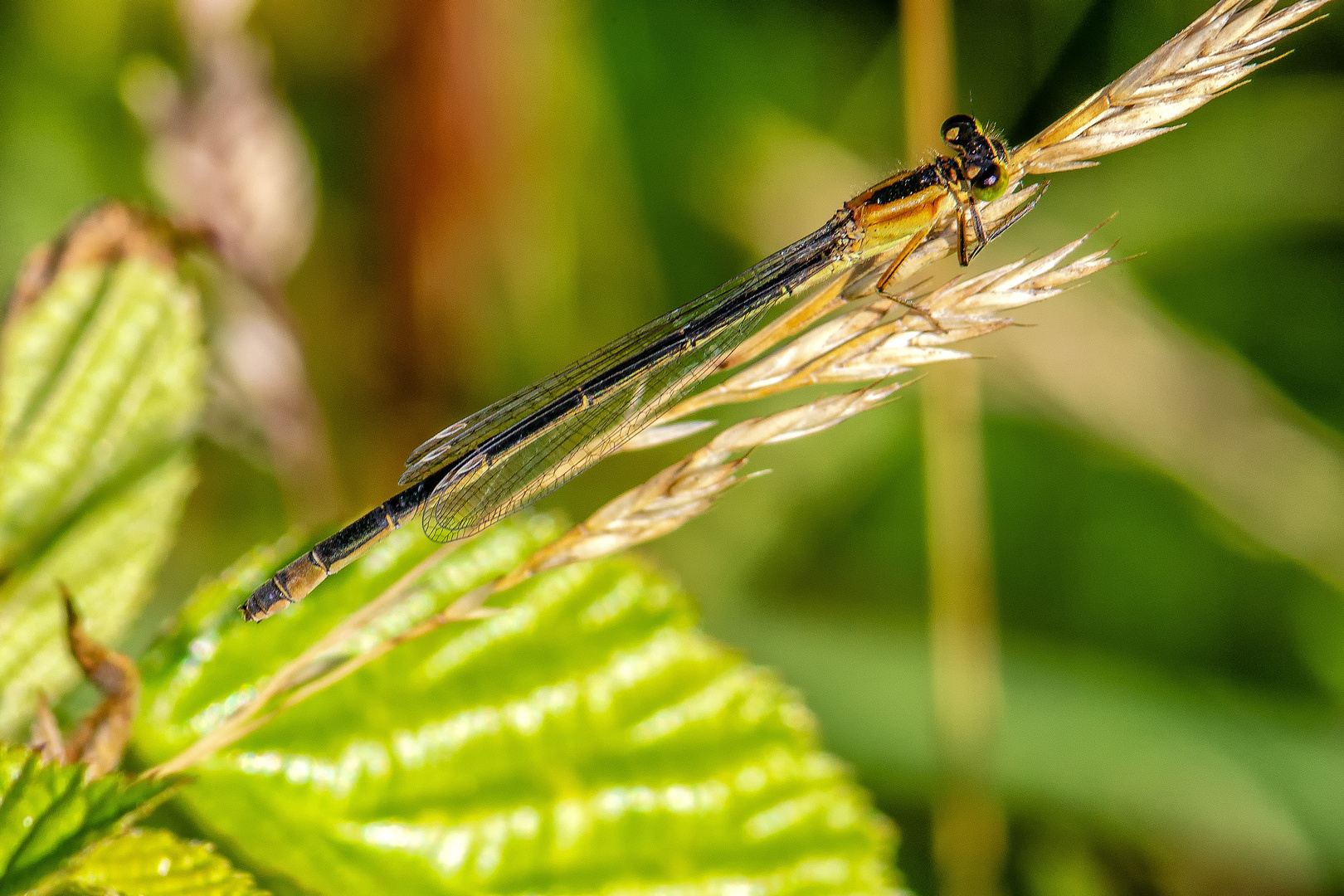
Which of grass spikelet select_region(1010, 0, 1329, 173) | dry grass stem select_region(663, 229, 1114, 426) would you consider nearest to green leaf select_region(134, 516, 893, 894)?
dry grass stem select_region(663, 229, 1114, 426)

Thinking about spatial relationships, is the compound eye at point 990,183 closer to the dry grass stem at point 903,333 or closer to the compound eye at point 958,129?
the compound eye at point 958,129

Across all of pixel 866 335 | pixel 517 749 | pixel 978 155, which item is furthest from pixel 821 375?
pixel 978 155

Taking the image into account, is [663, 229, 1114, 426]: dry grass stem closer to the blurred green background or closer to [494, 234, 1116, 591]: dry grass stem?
[494, 234, 1116, 591]: dry grass stem

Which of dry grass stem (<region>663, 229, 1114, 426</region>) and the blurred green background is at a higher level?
the blurred green background

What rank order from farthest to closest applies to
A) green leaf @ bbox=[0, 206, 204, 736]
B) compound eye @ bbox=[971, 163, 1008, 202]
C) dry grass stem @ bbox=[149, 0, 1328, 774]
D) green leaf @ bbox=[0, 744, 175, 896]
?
compound eye @ bbox=[971, 163, 1008, 202] → green leaf @ bbox=[0, 206, 204, 736] → dry grass stem @ bbox=[149, 0, 1328, 774] → green leaf @ bbox=[0, 744, 175, 896]

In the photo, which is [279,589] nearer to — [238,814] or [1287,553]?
[238,814]

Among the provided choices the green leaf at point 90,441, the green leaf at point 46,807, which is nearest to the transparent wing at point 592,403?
the green leaf at point 90,441

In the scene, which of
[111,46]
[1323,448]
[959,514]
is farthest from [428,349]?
[1323,448]
